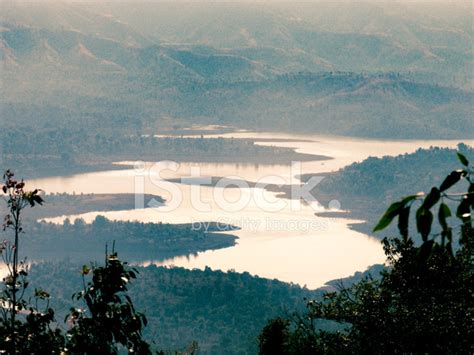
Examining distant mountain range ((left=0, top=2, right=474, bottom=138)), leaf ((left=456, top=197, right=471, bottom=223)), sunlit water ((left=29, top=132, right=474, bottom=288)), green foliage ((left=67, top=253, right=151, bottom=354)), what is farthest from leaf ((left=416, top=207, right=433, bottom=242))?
distant mountain range ((left=0, top=2, right=474, bottom=138))

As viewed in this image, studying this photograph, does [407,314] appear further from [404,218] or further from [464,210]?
[404,218]

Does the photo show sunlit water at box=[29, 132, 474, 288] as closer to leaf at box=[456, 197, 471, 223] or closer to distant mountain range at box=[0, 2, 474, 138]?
distant mountain range at box=[0, 2, 474, 138]

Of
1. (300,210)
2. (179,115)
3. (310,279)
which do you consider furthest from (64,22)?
(310,279)

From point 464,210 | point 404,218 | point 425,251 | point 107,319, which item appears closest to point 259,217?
point 107,319

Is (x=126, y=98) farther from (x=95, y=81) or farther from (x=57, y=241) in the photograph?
(x=57, y=241)

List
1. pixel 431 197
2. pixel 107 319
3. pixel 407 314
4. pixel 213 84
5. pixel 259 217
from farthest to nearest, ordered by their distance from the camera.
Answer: pixel 213 84 < pixel 259 217 < pixel 407 314 < pixel 107 319 < pixel 431 197

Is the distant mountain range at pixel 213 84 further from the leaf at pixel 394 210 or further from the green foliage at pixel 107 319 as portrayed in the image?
the leaf at pixel 394 210
